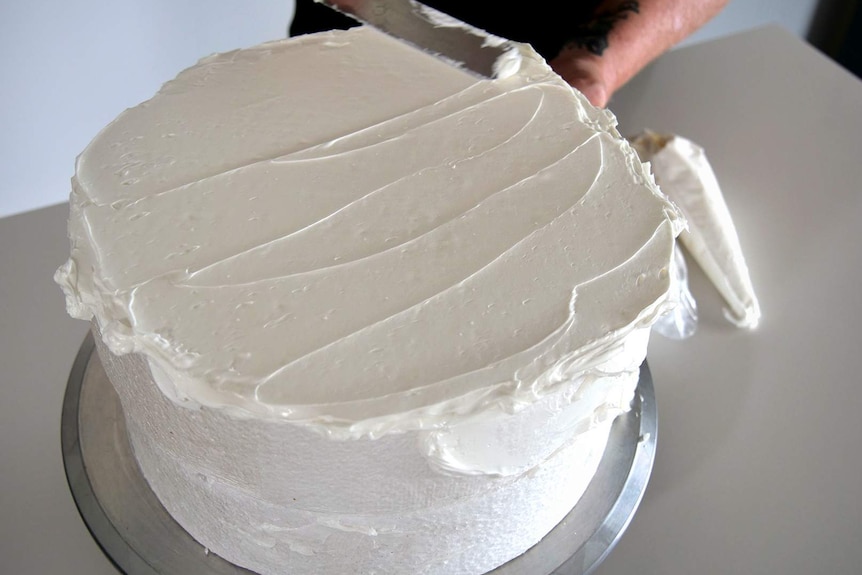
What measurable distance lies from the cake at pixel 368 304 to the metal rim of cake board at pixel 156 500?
0.02 meters

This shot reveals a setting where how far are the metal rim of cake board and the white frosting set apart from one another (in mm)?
313

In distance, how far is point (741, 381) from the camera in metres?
1.23

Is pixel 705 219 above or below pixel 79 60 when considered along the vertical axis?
below

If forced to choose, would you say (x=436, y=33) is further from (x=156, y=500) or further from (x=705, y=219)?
(x=156, y=500)

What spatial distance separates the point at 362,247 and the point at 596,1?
1040 mm

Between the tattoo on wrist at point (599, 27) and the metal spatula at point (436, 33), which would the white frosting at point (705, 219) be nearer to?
the tattoo on wrist at point (599, 27)

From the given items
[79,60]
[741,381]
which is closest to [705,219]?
[741,381]

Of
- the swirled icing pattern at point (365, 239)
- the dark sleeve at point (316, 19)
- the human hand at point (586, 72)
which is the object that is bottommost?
the human hand at point (586, 72)

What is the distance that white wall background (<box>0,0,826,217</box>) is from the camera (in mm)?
1980

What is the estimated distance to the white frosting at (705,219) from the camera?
1316mm

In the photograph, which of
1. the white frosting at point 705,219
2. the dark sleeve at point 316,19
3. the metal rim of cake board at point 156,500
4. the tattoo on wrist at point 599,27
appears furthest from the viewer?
the dark sleeve at point 316,19

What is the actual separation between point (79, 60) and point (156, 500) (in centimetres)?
147

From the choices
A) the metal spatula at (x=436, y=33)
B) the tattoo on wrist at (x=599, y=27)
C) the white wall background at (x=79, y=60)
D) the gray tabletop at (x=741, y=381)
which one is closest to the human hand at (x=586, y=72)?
the tattoo on wrist at (x=599, y=27)

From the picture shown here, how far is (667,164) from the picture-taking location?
1.41 metres
